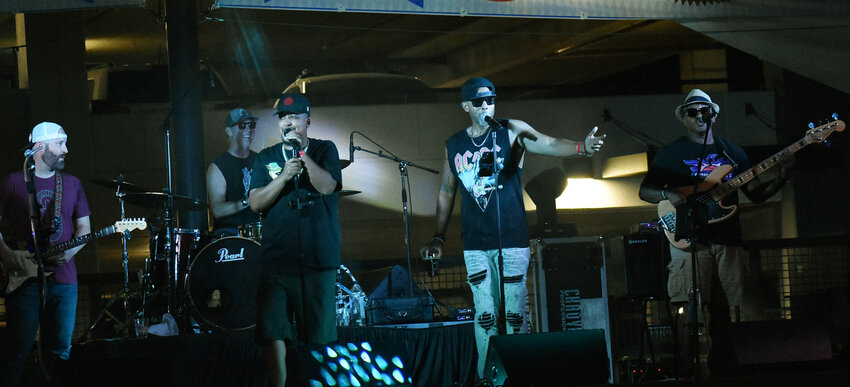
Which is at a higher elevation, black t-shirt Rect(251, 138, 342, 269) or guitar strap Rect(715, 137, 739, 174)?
guitar strap Rect(715, 137, 739, 174)

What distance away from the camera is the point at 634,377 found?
7.83 meters

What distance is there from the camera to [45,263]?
22.3 feet

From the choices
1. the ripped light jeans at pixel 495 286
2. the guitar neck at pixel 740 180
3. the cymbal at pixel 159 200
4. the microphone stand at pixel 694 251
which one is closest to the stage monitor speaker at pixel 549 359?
the ripped light jeans at pixel 495 286

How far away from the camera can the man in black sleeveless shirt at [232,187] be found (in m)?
8.60

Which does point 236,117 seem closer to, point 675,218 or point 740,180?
point 675,218

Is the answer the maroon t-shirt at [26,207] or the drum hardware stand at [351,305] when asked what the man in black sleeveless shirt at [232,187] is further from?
the maroon t-shirt at [26,207]

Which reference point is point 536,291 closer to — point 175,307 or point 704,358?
point 704,358

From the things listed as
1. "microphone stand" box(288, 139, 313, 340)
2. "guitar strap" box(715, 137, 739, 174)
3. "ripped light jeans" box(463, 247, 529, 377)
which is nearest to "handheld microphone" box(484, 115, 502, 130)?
"ripped light jeans" box(463, 247, 529, 377)

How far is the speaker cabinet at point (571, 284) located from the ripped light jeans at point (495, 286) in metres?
1.43

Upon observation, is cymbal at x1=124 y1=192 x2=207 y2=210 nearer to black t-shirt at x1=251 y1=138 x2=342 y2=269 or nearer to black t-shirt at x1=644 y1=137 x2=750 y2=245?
black t-shirt at x1=251 y1=138 x2=342 y2=269

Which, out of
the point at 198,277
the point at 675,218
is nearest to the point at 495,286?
the point at 675,218

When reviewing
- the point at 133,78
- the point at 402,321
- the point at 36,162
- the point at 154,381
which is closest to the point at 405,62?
the point at 133,78

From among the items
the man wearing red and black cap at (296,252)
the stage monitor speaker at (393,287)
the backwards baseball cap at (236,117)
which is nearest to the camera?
the man wearing red and black cap at (296,252)

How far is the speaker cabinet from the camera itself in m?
8.11
